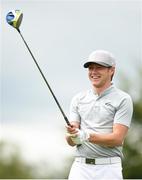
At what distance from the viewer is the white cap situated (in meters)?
8.34

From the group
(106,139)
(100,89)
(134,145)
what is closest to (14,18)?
(100,89)

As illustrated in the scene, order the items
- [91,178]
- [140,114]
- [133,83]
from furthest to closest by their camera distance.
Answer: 1. [133,83]
2. [140,114]
3. [91,178]

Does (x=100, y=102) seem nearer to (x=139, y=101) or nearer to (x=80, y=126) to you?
(x=80, y=126)

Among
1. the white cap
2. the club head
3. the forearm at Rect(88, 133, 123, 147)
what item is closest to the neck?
the white cap

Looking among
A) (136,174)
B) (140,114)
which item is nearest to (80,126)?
(136,174)

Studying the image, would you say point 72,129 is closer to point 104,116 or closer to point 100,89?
point 104,116

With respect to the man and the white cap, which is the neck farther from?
the white cap

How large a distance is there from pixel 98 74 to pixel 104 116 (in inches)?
18.1

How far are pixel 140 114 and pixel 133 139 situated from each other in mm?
1599

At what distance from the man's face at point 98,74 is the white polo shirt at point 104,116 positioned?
0.12 metres

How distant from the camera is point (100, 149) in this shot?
8.34 m

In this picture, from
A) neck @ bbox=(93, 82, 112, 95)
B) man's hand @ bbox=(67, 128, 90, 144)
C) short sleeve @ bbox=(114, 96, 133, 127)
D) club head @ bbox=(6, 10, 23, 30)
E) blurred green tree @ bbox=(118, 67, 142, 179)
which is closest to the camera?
man's hand @ bbox=(67, 128, 90, 144)

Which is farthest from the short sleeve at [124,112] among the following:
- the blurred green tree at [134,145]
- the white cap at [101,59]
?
the blurred green tree at [134,145]

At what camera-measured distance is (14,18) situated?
349 inches
